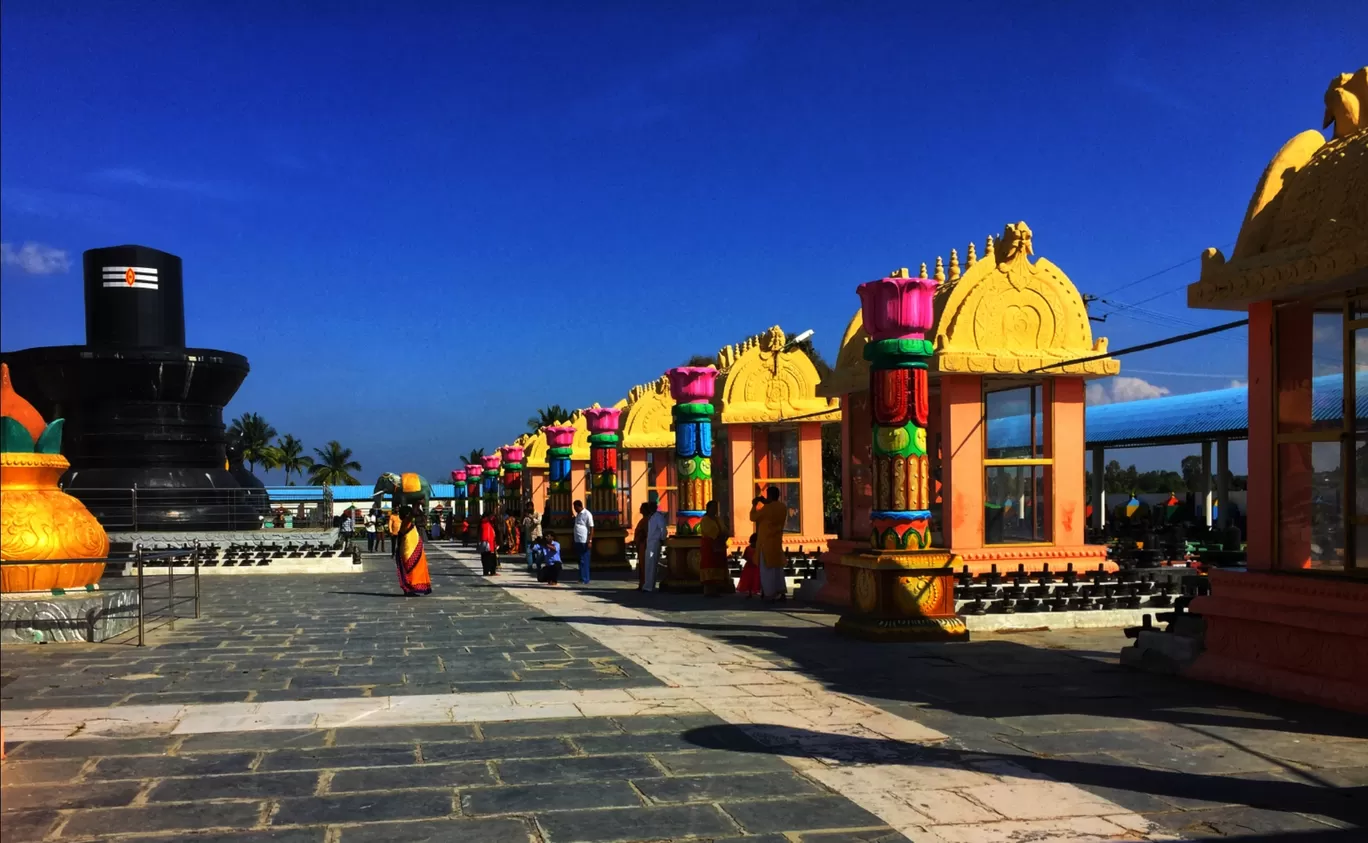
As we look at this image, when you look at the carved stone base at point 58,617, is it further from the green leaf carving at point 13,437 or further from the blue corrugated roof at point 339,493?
the blue corrugated roof at point 339,493

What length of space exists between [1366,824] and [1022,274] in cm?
859

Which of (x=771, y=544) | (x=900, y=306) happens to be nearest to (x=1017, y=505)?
(x=771, y=544)

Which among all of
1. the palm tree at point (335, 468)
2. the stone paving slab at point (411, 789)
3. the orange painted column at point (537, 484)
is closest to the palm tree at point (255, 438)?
the palm tree at point (335, 468)

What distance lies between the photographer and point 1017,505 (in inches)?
475

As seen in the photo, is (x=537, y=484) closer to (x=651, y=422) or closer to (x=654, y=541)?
(x=651, y=422)

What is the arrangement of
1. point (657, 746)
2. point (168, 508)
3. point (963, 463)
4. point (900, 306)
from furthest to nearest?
point (168, 508)
point (963, 463)
point (900, 306)
point (657, 746)

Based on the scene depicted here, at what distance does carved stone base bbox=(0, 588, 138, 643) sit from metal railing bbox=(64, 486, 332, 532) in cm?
1509

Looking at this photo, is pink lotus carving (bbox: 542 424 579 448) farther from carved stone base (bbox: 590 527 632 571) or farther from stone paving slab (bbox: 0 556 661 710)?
stone paving slab (bbox: 0 556 661 710)

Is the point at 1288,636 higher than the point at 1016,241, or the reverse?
the point at 1016,241

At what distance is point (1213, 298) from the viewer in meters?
7.40

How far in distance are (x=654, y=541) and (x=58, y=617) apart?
7.81 meters

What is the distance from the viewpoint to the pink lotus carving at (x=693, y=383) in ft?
52.1

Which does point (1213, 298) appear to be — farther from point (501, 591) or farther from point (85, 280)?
point (85, 280)

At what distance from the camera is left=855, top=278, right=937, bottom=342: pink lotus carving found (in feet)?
Result: 32.5
